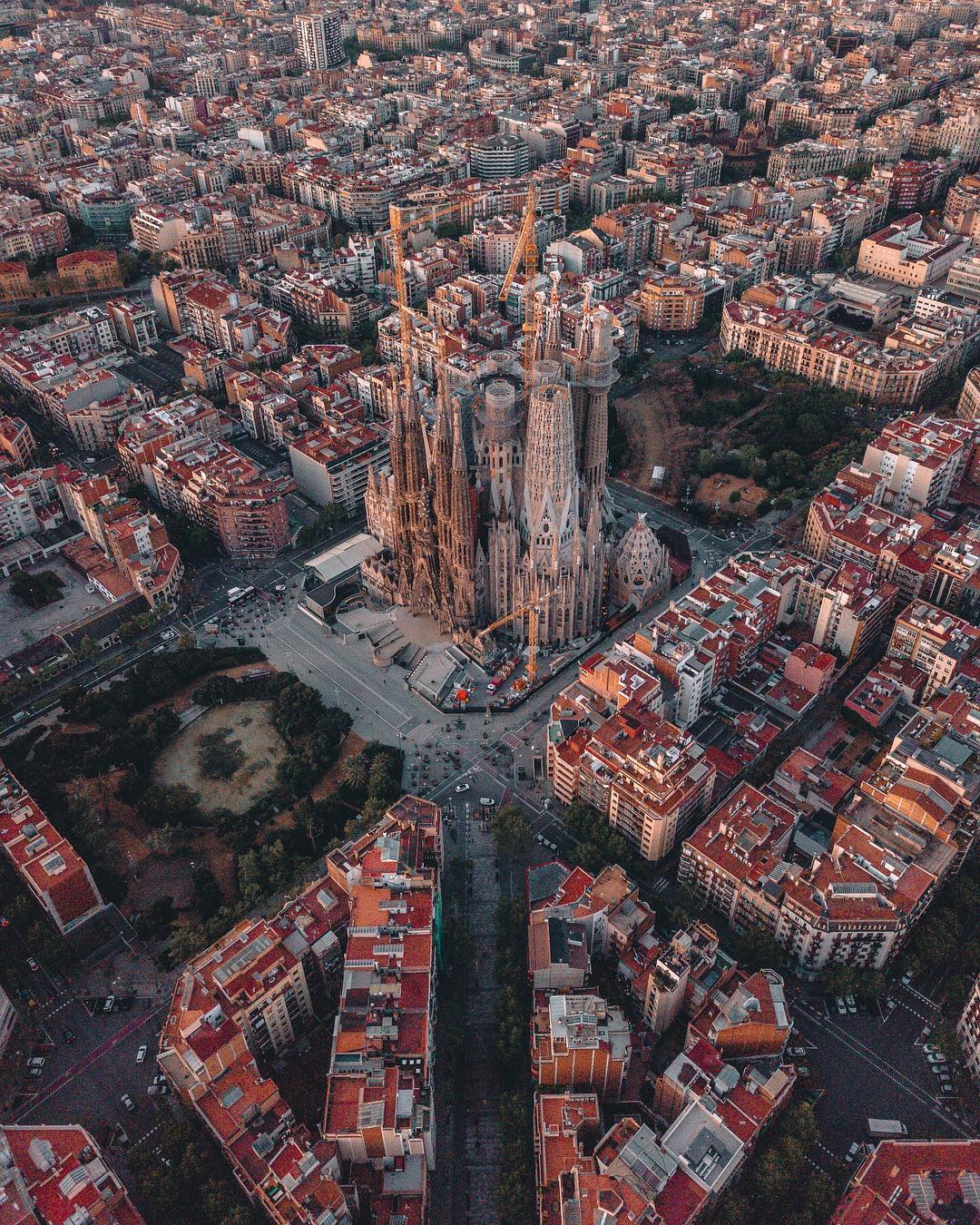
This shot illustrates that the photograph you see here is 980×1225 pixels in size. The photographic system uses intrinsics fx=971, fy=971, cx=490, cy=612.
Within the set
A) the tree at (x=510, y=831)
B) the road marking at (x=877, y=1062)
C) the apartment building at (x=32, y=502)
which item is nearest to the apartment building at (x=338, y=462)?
the apartment building at (x=32, y=502)

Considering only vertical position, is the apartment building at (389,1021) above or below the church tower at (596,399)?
below

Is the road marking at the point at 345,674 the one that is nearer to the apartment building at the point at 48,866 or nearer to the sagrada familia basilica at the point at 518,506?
the sagrada familia basilica at the point at 518,506

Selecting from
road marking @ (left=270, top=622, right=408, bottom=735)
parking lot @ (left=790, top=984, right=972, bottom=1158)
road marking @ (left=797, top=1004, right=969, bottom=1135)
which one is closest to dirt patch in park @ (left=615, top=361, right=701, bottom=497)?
road marking @ (left=270, top=622, right=408, bottom=735)

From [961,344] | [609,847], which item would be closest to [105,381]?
[609,847]

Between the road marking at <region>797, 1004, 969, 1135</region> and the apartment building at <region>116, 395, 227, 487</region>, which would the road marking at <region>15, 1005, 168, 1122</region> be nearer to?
the road marking at <region>797, 1004, 969, 1135</region>

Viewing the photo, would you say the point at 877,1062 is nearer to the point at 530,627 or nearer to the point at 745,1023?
the point at 745,1023

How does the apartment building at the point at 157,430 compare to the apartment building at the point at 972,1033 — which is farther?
the apartment building at the point at 157,430

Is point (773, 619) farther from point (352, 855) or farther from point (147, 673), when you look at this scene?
point (147, 673)

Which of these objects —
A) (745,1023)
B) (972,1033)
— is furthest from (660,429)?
(745,1023)
